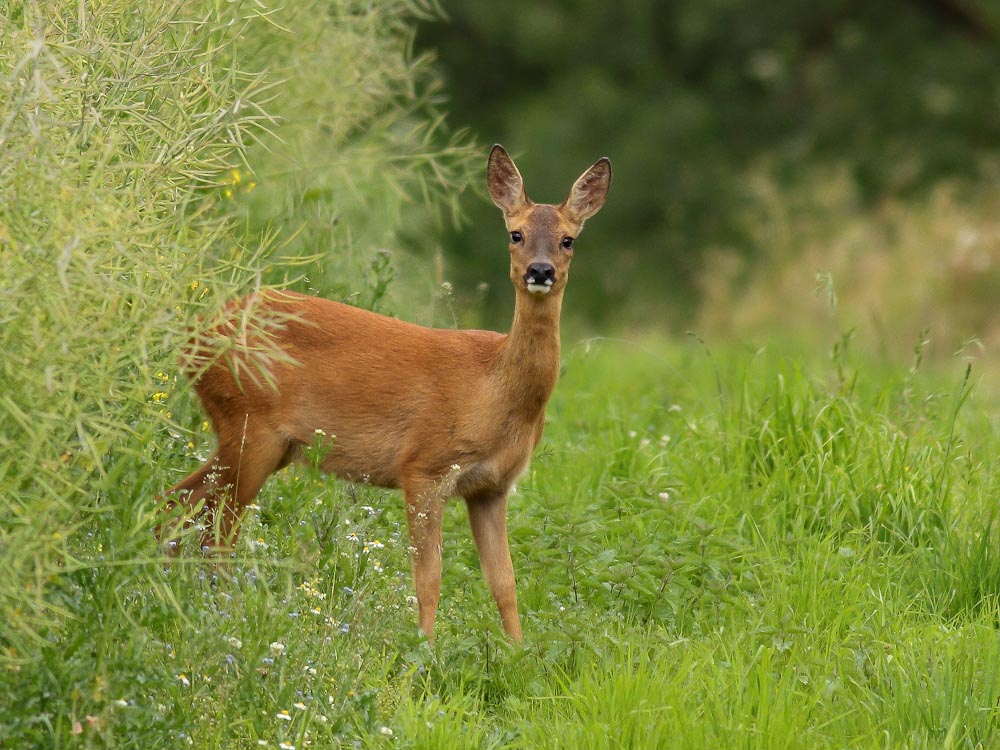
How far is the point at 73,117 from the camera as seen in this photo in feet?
14.6

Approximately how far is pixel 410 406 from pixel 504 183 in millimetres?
993

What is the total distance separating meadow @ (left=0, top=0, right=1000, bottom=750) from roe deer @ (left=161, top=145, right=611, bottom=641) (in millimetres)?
169

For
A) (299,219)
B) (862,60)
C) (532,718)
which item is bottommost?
(532,718)

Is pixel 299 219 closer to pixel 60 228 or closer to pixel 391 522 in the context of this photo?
pixel 391 522

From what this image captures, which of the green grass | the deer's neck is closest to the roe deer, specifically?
the deer's neck

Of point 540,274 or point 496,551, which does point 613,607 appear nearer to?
point 496,551

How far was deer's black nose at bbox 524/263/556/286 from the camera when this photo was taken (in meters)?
5.48

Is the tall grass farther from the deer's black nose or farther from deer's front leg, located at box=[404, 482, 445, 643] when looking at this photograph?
the deer's black nose

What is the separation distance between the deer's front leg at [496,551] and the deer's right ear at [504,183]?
1121 millimetres

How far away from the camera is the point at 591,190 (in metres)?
6.10

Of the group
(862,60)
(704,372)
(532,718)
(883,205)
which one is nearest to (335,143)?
(704,372)

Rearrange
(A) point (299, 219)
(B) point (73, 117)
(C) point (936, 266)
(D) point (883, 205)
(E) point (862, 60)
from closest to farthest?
(B) point (73, 117)
(A) point (299, 219)
(C) point (936, 266)
(D) point (883, 205)
(E) point (862, 60)

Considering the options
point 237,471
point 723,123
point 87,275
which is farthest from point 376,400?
point 723,123

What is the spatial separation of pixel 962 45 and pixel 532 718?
14.8 m
